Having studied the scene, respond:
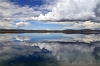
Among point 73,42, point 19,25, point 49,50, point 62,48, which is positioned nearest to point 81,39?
point 73,42

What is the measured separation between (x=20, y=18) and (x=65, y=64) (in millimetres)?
978

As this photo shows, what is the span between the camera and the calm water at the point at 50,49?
2936mm

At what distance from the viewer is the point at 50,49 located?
3.00m

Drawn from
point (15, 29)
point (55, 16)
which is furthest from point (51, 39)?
point (15, 29)

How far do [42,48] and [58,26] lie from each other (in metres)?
0.42

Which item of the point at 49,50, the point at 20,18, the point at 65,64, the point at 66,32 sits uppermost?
the point at 20,18

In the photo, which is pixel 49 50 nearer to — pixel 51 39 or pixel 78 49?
pixel 51 39

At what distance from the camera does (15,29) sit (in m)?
3.00

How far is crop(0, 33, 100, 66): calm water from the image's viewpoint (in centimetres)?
294

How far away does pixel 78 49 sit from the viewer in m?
3.02

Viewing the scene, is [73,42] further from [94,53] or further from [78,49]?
[94,53]

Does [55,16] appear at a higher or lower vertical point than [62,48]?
higher

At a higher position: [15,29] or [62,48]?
[15,29]

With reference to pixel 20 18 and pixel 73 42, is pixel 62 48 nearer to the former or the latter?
pixel 73 42
